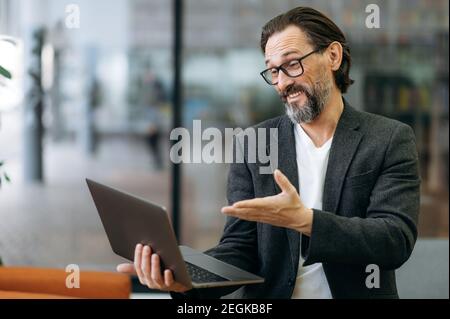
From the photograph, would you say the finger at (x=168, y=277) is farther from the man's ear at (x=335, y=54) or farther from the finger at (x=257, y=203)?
the man's ear at (x=335, y=54)

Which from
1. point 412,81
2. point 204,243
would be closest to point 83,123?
point 204,243

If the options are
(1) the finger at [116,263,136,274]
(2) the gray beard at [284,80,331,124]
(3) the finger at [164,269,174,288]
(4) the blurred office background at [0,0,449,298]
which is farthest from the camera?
(4) the blurred office background at [0,0,449,298]

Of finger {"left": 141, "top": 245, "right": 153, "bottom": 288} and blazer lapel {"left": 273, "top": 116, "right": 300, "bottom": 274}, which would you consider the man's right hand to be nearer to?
finger {"left": 141, "top": 245, "right": 153, "bottom": 288}

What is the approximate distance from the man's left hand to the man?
0.18 ft

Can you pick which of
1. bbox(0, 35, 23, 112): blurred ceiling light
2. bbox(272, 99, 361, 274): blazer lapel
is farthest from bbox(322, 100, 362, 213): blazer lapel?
bbox(0, 35, 23, 112): blurred ceiling light

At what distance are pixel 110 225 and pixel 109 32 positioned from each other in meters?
3.22

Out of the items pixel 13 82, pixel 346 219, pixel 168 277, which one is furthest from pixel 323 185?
pixel 13 82

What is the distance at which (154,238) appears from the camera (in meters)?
1.55

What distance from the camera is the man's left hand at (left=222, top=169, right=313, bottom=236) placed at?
147cm

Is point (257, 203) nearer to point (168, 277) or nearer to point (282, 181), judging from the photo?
point (282, 181)

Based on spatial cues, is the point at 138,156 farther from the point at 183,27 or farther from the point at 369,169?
the point at 369,169

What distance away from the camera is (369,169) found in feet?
5.80

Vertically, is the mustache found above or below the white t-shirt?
above

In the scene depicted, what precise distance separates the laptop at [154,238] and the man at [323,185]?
0.05 meters
